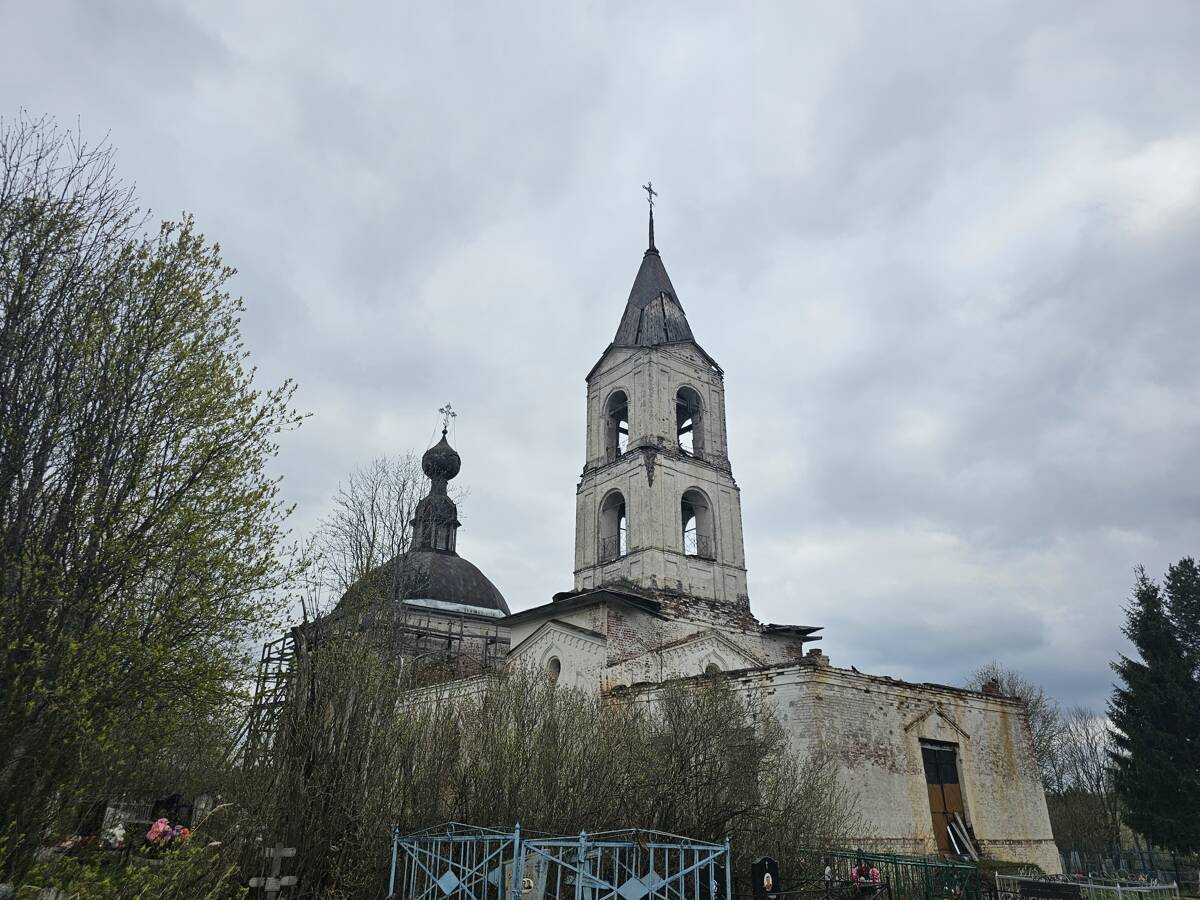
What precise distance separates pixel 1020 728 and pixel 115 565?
2065 centimetres

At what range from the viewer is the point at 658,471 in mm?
24016

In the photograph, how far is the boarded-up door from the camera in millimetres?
16797

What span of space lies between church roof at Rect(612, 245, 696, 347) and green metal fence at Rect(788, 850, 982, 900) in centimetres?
1745

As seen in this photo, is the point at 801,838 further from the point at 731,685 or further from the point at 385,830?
the point at 385,830

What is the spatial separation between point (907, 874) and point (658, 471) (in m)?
14.0

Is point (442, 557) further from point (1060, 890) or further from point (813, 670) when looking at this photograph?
point (1060, 890)

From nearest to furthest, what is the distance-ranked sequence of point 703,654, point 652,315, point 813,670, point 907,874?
point 907,874, point 813,670, point 703,654, point 652,315

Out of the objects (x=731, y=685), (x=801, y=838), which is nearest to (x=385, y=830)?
(x=801, y=838)

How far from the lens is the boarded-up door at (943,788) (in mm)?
16797

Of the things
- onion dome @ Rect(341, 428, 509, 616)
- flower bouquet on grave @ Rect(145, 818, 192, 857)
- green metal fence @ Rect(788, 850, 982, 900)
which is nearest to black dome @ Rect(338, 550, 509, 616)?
onion dome @ Rect(341, 428, 509, 616)

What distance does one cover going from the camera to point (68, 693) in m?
6.50

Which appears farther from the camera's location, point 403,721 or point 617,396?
point 617,396

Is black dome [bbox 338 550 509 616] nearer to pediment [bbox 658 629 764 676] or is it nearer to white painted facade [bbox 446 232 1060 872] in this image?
white painted facade [bbox 446 232 1060 872]

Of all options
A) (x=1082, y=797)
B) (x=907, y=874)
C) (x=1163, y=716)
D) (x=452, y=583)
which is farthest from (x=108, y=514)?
(x=1082, y=797)
